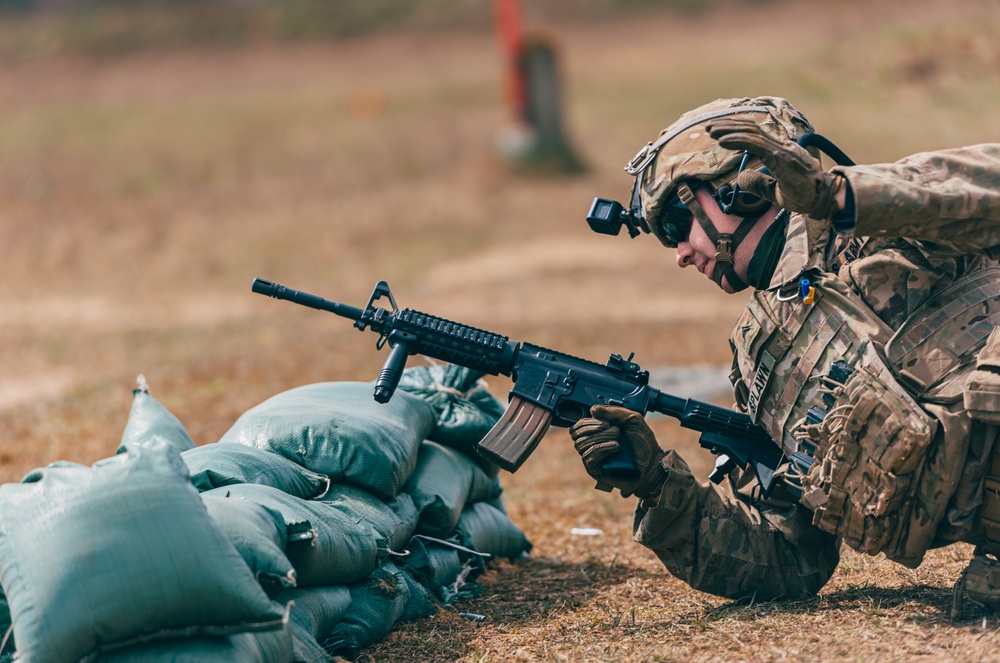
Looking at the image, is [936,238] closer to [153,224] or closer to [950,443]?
[950,443]

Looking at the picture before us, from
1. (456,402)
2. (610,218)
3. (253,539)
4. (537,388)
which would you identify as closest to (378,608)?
(253,539)

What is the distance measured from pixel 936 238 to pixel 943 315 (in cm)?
32

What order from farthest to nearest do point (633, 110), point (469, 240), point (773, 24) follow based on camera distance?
point (773, 24), point (633, 110), point (469, 240)

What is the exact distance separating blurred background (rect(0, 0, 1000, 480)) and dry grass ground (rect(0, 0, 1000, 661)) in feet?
0.25

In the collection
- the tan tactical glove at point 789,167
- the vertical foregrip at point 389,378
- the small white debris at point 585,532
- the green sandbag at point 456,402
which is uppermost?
the tan tactical glove at point 789,167

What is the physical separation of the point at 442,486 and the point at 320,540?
986mm

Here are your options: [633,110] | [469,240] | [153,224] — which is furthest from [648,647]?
[633,110]

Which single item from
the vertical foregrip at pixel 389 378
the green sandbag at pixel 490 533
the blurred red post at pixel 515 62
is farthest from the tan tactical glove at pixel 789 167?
the blurred red post at pixel 515 62

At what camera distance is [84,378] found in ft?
34.6

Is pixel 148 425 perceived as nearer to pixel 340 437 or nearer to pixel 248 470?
pixel 248 470

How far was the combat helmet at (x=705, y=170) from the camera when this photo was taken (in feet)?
A: 13.4

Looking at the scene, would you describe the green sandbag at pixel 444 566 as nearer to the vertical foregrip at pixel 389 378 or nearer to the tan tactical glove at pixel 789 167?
the vertical foregrip at pixel 389 378

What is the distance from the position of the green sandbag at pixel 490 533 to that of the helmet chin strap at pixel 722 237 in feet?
5.34

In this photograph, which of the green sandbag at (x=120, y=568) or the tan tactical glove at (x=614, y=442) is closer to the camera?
Answer: the green sandbag at (x=120, y=568)
